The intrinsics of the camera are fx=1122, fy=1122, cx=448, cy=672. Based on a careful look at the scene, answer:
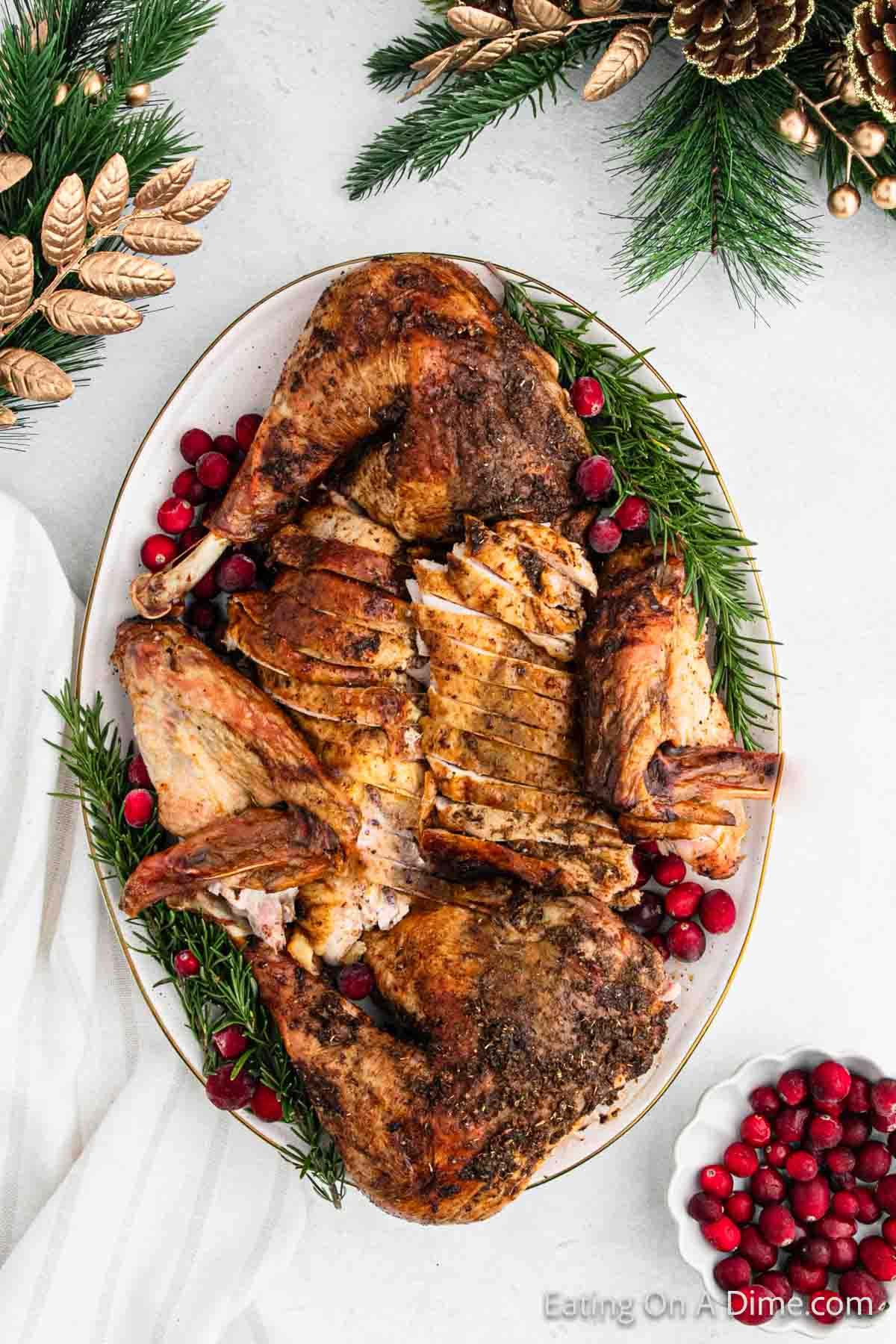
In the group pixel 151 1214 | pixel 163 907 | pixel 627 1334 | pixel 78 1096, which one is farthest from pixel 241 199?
pixel 627 1334

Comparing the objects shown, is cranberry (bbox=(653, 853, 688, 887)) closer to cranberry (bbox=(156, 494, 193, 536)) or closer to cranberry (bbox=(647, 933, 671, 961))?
cranberry (bbox=(647, 933, 671, 961))

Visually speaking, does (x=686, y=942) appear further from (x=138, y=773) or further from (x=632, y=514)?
(x=138, y=773)

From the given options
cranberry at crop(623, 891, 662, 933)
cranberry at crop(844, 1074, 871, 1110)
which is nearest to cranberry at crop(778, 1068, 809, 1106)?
cranberry at crop(844, 1074, 871, 1110)

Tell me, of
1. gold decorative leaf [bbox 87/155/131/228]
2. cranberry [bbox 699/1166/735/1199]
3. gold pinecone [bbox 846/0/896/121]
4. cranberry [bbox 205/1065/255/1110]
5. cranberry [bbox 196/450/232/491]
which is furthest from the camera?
cranberry [bbox 699/1166/735/1199]

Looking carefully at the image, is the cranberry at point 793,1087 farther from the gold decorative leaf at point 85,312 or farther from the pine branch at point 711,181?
the gold decorative leaf at point 85,312

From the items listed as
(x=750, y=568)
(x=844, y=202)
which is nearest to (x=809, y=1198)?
(x=750, y=568)
